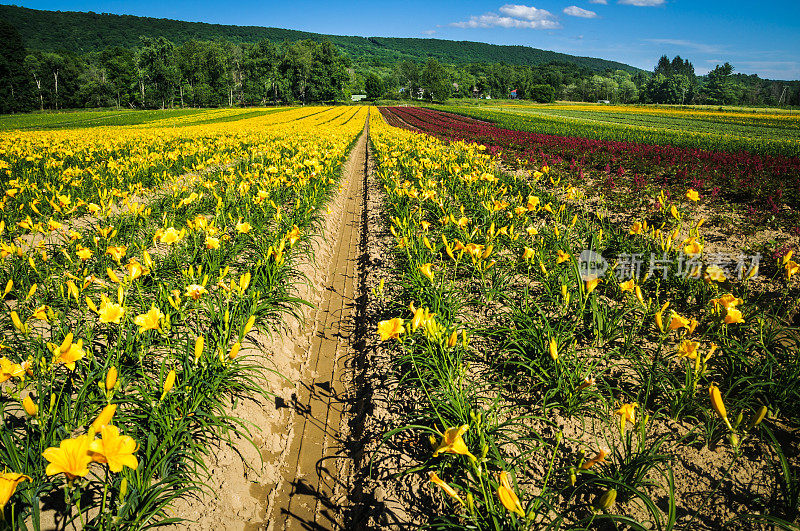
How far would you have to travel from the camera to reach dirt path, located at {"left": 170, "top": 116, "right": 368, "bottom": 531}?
212cm

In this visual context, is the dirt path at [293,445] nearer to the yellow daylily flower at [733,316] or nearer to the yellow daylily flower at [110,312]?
the yellow daylily flower at [110,312]

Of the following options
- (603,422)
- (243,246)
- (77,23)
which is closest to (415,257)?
(243,246)

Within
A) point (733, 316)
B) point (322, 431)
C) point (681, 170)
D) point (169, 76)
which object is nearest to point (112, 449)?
point (322, 431)

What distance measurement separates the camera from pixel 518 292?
13.2 feet

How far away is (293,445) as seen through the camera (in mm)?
2607

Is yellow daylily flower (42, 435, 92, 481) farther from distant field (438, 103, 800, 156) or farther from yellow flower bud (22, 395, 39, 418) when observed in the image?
distant field (438, 103, 800, 156)

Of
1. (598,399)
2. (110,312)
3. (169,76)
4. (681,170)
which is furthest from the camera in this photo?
(169,76)

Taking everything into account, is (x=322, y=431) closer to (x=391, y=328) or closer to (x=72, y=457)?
(x=391, y=328)

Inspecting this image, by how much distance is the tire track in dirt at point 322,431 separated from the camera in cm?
218

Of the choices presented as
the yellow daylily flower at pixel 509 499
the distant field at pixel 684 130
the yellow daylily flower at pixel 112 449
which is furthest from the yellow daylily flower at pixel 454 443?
the distant field at pixel 684 130

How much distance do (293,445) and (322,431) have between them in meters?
0.22

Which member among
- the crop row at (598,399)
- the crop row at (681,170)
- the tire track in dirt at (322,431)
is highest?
the crop row at (681,170)

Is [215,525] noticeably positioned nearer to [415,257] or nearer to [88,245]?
[415,257]

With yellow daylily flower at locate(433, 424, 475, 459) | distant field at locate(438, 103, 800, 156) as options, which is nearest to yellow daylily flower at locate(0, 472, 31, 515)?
yellow daylily flower at locate(433, 424, 475, 459)
